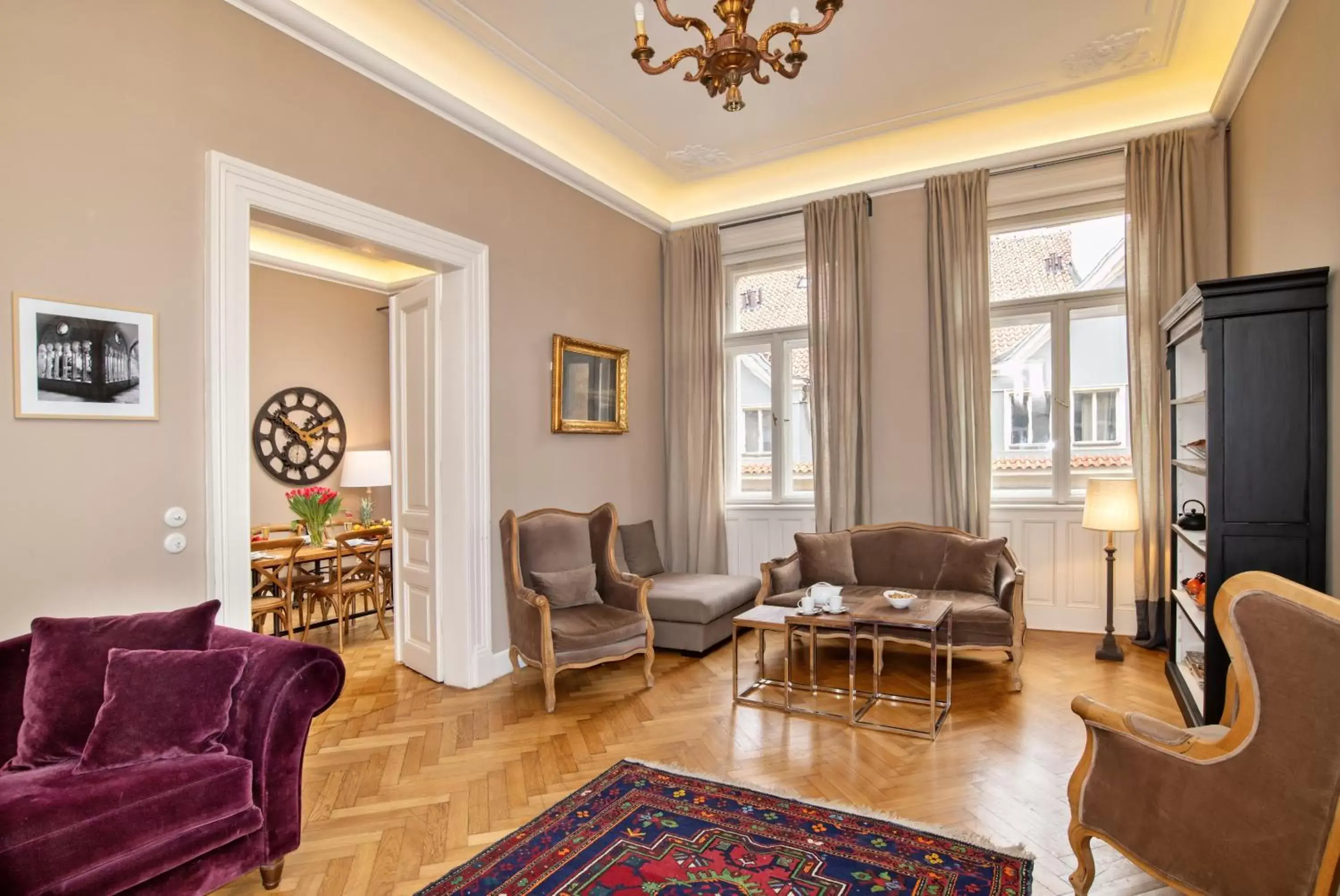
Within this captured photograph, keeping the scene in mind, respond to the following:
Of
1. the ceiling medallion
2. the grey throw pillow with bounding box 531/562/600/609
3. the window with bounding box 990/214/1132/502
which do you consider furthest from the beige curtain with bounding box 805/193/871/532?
the grey throw pillow with bounding box 531/562/600/609

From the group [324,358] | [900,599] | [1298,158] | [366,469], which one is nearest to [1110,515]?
[900,599]

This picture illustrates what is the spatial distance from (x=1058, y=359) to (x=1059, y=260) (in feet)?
2.43

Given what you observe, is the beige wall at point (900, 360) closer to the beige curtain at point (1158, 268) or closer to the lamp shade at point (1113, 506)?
the lamp shade at point (1113, 506)

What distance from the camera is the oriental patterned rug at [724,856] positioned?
89.8 inches

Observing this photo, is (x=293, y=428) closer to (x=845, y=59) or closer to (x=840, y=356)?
(x=840, y=356)

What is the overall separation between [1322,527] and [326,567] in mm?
7047

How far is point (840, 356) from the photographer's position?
5699 mm

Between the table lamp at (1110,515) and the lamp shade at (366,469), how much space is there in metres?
5.87

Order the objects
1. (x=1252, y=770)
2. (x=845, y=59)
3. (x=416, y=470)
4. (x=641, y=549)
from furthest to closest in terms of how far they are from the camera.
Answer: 1. (x=641, y=549)
2. (x=416, y=470)
3. (x=845, y=59)
4. (x=1252, y=770)

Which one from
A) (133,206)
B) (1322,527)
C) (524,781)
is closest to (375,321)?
(133,206)

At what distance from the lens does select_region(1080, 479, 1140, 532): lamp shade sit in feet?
14.7

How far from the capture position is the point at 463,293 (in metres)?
4.35

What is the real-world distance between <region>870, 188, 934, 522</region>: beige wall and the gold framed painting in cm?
203

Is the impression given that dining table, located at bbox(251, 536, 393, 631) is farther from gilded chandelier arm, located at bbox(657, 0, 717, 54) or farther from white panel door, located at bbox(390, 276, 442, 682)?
gilded chandelier arm, located at bbox(657, 0, 717, 54)
